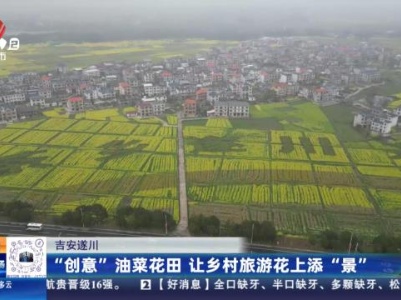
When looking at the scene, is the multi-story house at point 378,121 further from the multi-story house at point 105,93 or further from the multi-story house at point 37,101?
the multi-story house at point 37,101

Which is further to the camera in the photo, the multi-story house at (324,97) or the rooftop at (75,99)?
the multi-story house at (324,97)

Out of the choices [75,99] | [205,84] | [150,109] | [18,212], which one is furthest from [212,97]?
[18,212]

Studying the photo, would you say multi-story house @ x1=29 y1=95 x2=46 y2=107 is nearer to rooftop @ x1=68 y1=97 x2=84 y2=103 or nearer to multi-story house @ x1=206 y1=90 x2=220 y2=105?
rooftop @ x1=68 y1=97 x2=84 y2=103

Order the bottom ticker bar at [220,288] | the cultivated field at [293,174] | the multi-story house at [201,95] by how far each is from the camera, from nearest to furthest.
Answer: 1. the bottom ticker bar at [220,288]
2. the cultivated field at [293,174]
3. the multi-story house at [201,95]

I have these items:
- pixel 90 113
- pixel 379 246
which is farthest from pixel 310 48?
pixel 379 246

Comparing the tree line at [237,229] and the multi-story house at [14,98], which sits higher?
the multi-story house at [14,98]

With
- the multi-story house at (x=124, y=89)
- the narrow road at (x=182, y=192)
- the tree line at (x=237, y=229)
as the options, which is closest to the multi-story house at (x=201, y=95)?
the multi-story house at (x=124, y=89)

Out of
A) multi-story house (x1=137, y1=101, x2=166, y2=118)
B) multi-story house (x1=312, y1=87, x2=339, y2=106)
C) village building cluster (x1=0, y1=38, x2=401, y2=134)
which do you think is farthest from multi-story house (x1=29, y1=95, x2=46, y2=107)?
multi-story house (x1=312, y1=87, x2=339, y2=106)
